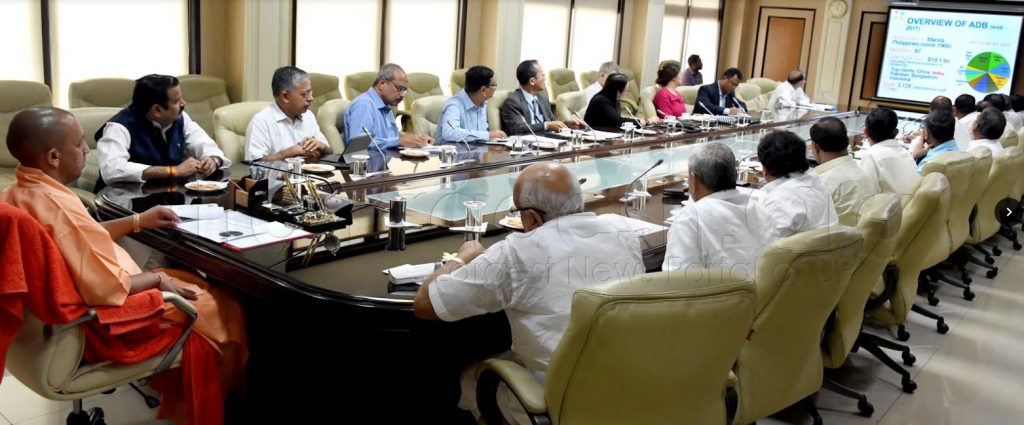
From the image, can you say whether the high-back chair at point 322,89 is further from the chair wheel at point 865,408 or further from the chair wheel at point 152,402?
the chair wheel at point 865,408

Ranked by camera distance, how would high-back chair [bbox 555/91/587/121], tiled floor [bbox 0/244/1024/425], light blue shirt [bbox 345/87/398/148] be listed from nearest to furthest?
tiled floor [bbox 0/244/1024/425]
light blue shirt [bbox 345/87/398/148]
high-back chair [bbox 555/91/587/121]

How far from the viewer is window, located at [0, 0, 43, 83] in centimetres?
527

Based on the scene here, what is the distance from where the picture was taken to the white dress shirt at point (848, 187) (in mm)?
3193

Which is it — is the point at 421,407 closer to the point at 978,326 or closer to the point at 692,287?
the point at 692,287

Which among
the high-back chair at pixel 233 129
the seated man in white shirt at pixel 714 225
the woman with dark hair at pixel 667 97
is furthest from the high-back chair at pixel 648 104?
the seated man in white shirt at pixel 714 225

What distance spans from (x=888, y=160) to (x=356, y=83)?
4265 mm

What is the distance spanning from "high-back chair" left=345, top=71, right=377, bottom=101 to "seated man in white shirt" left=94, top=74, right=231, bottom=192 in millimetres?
3388

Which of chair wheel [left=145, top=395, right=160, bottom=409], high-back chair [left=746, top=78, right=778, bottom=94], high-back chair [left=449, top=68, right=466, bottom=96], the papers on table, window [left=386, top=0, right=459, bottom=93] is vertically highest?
window [left=386, top=0, right=459, bottom=93]

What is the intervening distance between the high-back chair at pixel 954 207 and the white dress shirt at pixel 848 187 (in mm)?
333

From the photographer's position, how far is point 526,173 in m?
2.04

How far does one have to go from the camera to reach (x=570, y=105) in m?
6.34

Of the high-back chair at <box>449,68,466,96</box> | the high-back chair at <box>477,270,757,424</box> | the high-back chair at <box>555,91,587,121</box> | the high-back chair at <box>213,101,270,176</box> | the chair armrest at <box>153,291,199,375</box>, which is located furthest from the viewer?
the high-back chair at <box>449,68,466,96</box>

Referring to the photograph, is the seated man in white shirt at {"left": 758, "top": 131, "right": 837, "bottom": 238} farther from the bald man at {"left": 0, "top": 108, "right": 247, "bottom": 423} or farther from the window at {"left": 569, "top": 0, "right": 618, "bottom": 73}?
the window at {"left": 569, "top": 0, "right": 618, "bottom": 73}

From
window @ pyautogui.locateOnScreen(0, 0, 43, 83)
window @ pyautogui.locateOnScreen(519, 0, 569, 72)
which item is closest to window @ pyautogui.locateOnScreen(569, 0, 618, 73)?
window @ pyautogui.locateOnScreen(519, 0, 569, 72)
